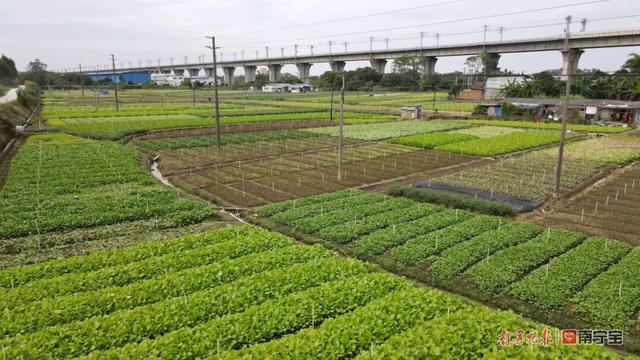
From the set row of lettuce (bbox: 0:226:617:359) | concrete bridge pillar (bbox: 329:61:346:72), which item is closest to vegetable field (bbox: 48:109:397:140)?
row of lettuce (bbox: 0:226:617:359)

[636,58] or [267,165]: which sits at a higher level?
[636,58]

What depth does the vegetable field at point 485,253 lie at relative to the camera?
43.4 ft

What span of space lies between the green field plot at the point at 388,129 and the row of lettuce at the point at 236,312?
3342cm

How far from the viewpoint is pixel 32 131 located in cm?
4869

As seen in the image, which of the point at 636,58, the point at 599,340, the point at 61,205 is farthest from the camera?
the point at 636,58

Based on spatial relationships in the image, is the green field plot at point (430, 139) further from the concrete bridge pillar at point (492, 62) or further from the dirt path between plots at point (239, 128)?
the concrete bridge pillar at point (492, 62)

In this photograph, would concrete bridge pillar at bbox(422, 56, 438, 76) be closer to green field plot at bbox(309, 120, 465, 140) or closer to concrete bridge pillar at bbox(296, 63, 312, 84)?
concrete bridge pillar at bbox(296, 63, 312, 84)

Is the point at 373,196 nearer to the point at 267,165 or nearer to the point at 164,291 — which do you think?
the point at 267,165

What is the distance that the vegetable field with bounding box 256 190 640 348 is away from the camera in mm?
13232

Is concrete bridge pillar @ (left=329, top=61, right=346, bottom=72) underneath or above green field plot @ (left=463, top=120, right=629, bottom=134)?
above

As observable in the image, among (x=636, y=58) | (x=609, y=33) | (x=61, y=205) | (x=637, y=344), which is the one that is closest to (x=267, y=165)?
(x=61, y=205)

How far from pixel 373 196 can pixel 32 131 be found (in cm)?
4253

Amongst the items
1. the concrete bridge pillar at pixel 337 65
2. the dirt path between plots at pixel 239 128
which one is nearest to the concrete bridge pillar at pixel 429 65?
the concrete bridge pillar at pixel 337 65

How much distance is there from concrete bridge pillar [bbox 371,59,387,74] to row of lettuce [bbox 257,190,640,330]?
4715 inches
